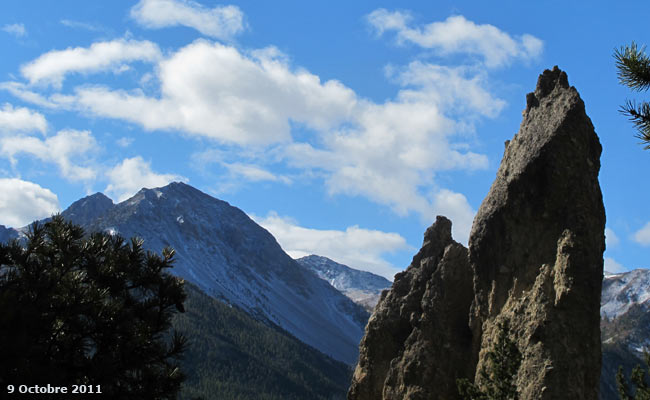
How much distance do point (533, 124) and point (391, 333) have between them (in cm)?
1146

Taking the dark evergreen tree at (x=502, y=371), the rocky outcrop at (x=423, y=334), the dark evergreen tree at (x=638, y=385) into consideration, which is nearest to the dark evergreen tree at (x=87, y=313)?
the dark evergreen tree at (x=502, y=371)

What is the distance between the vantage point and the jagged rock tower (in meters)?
23.1

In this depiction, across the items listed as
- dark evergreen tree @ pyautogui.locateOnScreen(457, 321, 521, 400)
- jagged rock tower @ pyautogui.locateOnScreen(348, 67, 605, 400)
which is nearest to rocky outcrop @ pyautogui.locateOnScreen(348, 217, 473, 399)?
jagged rock tower @ pyautogui.locateOnScreen(348, 67, 605, 400)

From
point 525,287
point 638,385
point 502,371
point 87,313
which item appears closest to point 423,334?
point 525,287

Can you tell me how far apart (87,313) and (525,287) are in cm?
1669

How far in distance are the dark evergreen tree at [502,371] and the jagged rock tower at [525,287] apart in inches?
13.4

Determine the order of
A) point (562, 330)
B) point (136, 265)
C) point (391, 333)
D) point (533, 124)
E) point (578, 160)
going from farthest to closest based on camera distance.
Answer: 1. point (391, 333)
2. point (533, 124)
3. point (578, 160)
4. point (562, 330)
5. point (136, 265)

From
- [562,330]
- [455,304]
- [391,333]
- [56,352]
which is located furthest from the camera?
[391,333]

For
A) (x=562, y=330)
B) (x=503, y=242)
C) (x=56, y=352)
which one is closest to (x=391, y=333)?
(x=503, y=242)

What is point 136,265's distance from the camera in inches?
612

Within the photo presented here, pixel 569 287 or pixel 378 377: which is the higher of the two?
pixel 569 287

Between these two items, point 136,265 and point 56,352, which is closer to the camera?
point 56,352

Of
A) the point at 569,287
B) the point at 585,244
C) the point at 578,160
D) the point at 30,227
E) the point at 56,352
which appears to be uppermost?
the point at 578,160

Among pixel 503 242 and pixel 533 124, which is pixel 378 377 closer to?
pixel 503 242
